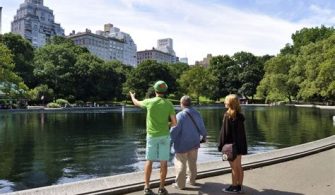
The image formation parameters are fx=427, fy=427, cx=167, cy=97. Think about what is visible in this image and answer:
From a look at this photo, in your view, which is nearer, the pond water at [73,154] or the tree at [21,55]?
the pond water at [73,154]

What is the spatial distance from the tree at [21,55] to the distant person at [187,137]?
231 ft

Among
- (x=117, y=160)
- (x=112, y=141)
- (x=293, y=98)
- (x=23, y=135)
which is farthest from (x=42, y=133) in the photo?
(x=293, y=98)

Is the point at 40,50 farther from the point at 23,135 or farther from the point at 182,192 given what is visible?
the point at 182,192

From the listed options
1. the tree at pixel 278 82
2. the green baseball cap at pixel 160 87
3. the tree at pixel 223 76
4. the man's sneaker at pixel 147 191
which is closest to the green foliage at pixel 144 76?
the tree at pixel 223 76

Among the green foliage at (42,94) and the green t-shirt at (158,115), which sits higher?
the green foliage at (42,94)

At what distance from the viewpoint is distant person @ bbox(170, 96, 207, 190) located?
7.40 meters

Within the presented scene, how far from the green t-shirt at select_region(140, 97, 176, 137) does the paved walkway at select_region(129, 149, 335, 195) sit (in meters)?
1.04

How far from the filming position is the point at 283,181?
7902 millimetres

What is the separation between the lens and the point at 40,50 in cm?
8656

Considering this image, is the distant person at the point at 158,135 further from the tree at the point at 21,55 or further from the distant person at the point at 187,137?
the tree at the point at 21,55

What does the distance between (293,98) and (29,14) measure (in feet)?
447

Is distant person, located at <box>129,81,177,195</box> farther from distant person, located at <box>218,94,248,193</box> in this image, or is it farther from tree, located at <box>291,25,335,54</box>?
tree, located at <box>291,25,335,54</box>

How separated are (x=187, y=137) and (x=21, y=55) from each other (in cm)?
7373

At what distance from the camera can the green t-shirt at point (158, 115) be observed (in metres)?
6.80
